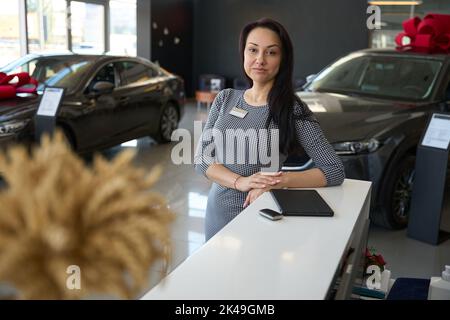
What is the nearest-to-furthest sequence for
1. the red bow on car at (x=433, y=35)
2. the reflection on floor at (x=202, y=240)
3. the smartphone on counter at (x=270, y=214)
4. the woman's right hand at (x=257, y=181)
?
the smartphone on counter at (x=270, y=214) → the woman's right hand at (x=257, y=181) → the reflection on floor at (x=202, y=240) → the red bow on car at (x=433, y=35)

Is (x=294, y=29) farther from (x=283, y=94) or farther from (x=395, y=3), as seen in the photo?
(x=283, y=94)

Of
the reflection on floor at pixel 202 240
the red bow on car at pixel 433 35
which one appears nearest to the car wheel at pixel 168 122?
the reflection on floor at pixel 202 240

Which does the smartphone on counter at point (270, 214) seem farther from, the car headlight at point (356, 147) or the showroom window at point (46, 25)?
the showroom window at point (46, 25)

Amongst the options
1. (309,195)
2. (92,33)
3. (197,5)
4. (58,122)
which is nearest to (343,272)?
(309,195)

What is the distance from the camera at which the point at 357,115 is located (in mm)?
4367

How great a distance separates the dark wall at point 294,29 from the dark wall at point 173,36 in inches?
10.9

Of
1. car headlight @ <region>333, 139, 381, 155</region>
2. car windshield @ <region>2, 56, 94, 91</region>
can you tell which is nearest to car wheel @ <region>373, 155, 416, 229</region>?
car headlight @ <region>333, 139, 381, 155</region>

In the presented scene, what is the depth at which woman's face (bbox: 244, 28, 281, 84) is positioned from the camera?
6.62ft

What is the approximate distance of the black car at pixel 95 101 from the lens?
5113 mm

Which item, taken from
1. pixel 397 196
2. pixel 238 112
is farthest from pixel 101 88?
pixel 238 112

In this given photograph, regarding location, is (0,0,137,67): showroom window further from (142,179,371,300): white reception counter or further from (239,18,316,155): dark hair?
(142,179,371,300): white reception counter

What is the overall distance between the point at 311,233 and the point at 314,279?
323mm

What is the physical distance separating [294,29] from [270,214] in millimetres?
12244

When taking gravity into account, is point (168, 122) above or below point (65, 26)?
below
